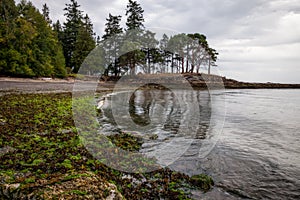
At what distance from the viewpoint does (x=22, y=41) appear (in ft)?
111

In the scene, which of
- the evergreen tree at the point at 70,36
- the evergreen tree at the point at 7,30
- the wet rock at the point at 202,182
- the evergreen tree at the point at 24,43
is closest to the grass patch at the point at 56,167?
the wet rock at the point at 202,182

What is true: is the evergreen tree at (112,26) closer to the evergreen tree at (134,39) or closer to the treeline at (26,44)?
the evergreen tree at (134,39)

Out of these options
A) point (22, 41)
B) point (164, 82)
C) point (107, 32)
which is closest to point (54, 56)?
point (22, 41)

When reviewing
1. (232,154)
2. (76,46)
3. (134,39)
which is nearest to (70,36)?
(76,46)

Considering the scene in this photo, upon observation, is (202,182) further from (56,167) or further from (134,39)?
(134,39)

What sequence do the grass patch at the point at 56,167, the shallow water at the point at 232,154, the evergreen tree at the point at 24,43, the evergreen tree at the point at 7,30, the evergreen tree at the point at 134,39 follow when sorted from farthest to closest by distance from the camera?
the evergreen tree at the point at 134,39
the evergreen tree at the point at 24,43
the evergreen tree at the point at 7,30
the shallow water at the point at 232,154
the grass patch at the point at 56,167

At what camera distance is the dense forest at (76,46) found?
32.9m

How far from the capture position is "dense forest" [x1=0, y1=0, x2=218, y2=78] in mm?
32938

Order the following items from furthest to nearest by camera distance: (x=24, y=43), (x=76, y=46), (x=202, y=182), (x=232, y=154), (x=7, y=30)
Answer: (x=76, y=46), (x=24, y=43), (x=7, y=30), (x=232, y=154), (x=202, y=182)

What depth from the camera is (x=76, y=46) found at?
53.3 meters

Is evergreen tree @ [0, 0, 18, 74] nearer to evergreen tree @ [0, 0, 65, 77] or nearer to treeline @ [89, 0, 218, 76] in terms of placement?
evergreen tree @ [0, 0, 65, 77]

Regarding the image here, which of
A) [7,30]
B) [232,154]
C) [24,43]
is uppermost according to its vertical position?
[7,30]

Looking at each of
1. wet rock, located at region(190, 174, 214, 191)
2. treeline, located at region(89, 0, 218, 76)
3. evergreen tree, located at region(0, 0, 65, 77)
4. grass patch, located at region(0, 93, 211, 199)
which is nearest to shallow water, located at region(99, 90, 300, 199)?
wet rock, located at region(190, 174, 214, 191)

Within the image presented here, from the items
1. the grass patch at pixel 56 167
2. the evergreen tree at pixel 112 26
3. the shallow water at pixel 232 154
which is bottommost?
the shallow water at pixel 232 154
